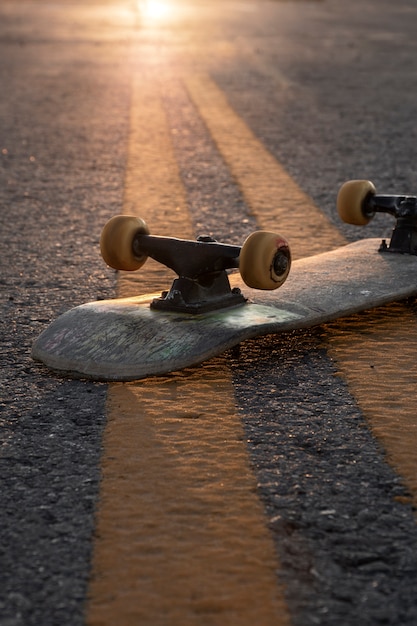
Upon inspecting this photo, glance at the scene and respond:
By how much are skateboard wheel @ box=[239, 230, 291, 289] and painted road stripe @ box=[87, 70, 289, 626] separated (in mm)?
308

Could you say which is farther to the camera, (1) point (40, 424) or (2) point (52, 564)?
(1) point (40, 424)

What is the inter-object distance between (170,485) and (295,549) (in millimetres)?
451

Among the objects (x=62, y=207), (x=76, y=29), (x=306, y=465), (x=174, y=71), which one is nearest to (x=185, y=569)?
(x=306, y=465)

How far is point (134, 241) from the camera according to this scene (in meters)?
4.30

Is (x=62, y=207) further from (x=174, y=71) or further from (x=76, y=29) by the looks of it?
(x=76, y=29)

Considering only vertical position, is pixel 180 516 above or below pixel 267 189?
below

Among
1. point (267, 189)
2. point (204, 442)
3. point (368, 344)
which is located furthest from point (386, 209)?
point (267, 189)

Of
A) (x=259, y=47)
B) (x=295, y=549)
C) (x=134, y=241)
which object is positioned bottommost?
(x=295, y=549)

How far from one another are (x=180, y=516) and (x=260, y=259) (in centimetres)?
137

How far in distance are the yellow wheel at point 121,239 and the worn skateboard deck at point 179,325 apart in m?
0.15

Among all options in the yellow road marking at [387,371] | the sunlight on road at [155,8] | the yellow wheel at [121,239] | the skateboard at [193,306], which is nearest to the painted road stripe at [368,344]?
the yellow road marking at [387,371]

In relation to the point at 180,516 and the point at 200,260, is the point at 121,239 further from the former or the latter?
the point at 180,516

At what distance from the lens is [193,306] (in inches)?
160

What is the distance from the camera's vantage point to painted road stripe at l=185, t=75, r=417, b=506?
3.32 metres
